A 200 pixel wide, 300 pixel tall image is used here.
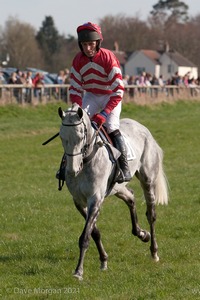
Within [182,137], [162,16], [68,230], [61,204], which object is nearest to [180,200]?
[61,204]

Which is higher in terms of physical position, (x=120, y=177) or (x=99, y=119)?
(x=99, y=119)

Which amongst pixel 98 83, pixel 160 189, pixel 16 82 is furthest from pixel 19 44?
pixel 98 83

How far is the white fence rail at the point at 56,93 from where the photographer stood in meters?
29.5

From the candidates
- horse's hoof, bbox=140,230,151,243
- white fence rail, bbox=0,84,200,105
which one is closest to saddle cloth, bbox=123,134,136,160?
horse's hoof, bbox=140,230,151,243

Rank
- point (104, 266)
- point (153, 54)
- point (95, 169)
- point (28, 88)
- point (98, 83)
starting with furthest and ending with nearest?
point (153, 54), point (28, 88), point (98, 83), point (104, 266), point (95, 169)

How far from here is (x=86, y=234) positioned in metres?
8.45

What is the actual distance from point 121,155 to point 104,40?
110 m

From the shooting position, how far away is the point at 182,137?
27.5 metres

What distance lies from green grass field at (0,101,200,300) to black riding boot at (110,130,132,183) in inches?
46.0

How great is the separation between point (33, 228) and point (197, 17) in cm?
15179

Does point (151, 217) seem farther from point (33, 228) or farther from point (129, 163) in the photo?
point (33, 228)

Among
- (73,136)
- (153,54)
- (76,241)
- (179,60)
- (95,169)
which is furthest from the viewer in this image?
(153,54)

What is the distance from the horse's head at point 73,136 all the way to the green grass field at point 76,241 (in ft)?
4.72

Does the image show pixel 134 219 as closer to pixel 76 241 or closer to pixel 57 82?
pixel 76 241
